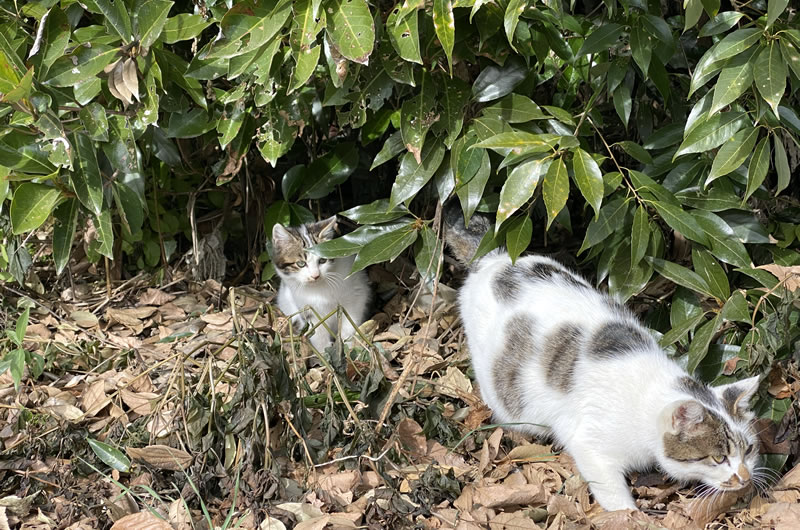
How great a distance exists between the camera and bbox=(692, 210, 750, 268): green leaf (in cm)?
327

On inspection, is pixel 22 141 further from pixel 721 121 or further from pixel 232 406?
pixel 721 121

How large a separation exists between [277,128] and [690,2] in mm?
1702

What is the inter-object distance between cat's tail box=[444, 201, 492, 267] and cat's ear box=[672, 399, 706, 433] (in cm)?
127

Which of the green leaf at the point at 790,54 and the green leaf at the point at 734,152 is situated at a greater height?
the green leaf at the point at 790,54

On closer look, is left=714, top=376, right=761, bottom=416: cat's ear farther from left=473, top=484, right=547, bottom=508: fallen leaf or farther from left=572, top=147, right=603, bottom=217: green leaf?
left=572, top=147, right=603, bottom=217: green leaf

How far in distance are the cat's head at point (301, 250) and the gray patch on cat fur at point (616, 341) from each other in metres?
1.55

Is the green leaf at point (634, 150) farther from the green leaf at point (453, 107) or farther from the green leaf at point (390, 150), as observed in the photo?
the green leaf at point (390, 150)

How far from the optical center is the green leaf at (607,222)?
10.8 feet

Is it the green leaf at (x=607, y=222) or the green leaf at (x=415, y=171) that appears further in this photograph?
the green leaf at (x=415, y=171)

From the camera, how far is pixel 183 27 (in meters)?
3.11

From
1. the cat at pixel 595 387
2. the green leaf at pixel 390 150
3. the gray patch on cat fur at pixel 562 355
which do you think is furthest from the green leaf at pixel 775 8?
the green leaf at pixel 390 150

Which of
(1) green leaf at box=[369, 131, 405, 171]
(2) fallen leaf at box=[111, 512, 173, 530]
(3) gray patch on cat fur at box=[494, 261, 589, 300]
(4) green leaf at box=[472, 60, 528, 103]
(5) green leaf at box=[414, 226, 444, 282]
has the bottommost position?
(2) fallen leaf at box=[111, 512, 173, 530]

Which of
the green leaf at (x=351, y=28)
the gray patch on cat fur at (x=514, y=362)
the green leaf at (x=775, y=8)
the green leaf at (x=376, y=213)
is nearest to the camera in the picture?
A: the green leaf at (x=775, y=8)

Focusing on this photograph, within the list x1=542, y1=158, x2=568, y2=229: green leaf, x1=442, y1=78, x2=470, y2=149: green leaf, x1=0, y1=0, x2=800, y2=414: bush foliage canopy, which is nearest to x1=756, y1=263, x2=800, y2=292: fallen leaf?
x1=0, y1=0, x2=800, y2=414: bush foliage canopy
